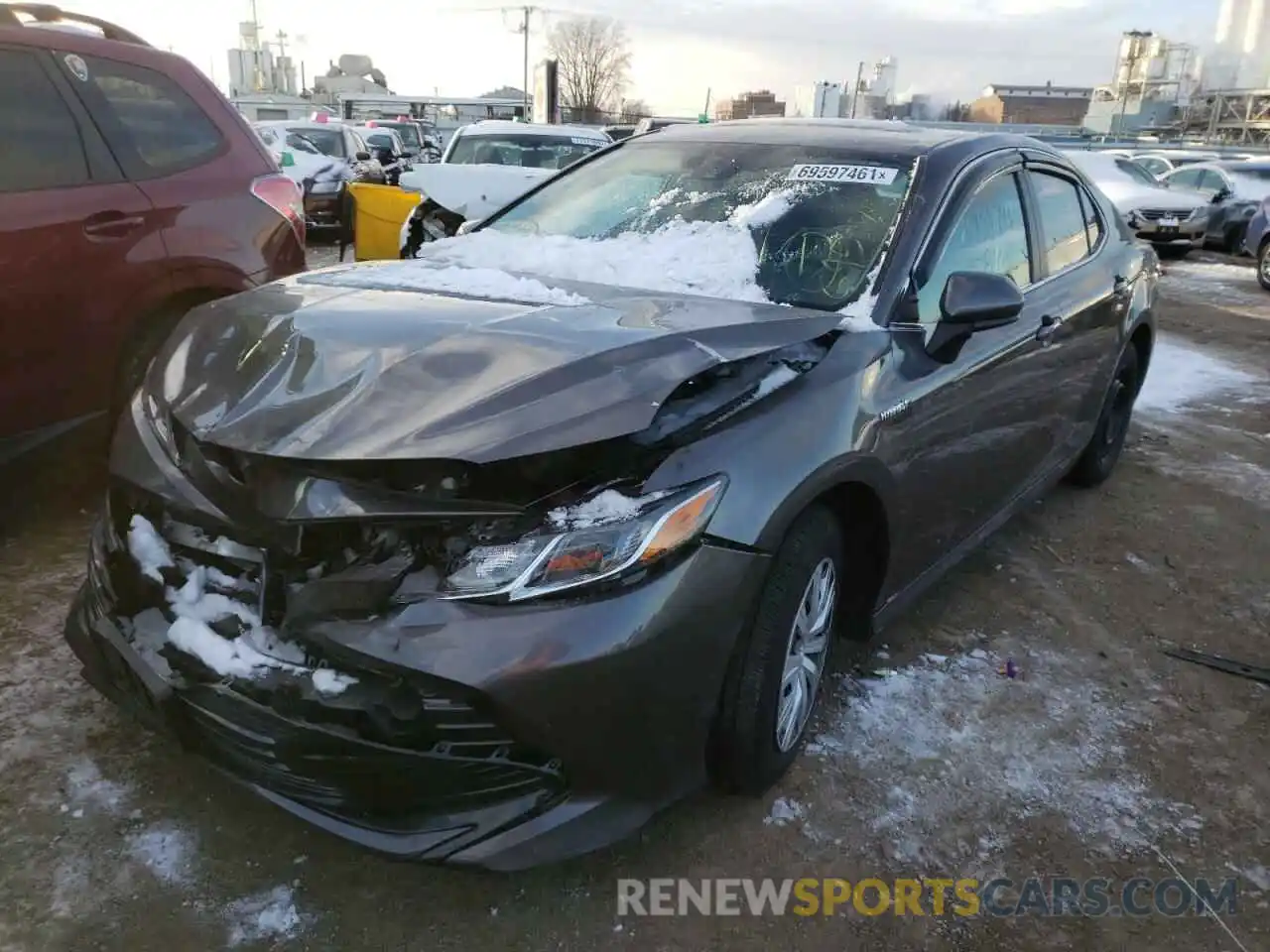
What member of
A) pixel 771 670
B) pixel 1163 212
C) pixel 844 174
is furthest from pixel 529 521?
pixel 1163 212

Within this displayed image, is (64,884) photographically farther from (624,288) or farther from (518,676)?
(624,288)

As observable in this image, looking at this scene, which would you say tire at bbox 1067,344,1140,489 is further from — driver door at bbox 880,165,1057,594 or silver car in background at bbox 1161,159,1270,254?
silver car in background at bbox 1161,159,1270,254

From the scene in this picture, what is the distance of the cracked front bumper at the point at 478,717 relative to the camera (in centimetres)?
184

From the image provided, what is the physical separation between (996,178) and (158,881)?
3246 mm

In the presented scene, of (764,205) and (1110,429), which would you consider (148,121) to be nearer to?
(764,205)

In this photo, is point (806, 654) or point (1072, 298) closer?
point (806, 654)

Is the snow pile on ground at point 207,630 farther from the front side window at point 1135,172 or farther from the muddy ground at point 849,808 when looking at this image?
the front side window at point 1135,172

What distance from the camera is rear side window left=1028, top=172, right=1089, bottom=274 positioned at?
12.7ft

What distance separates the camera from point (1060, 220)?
4.05 meters

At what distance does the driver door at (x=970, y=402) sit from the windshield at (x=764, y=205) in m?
0.22

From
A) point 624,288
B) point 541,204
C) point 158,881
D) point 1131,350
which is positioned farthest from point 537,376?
point 1131,350

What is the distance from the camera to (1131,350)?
4.96m

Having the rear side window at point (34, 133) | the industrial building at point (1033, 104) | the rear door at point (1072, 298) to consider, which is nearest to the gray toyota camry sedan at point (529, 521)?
the rear door at point (1072, 298)

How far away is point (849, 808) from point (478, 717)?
1148mm
